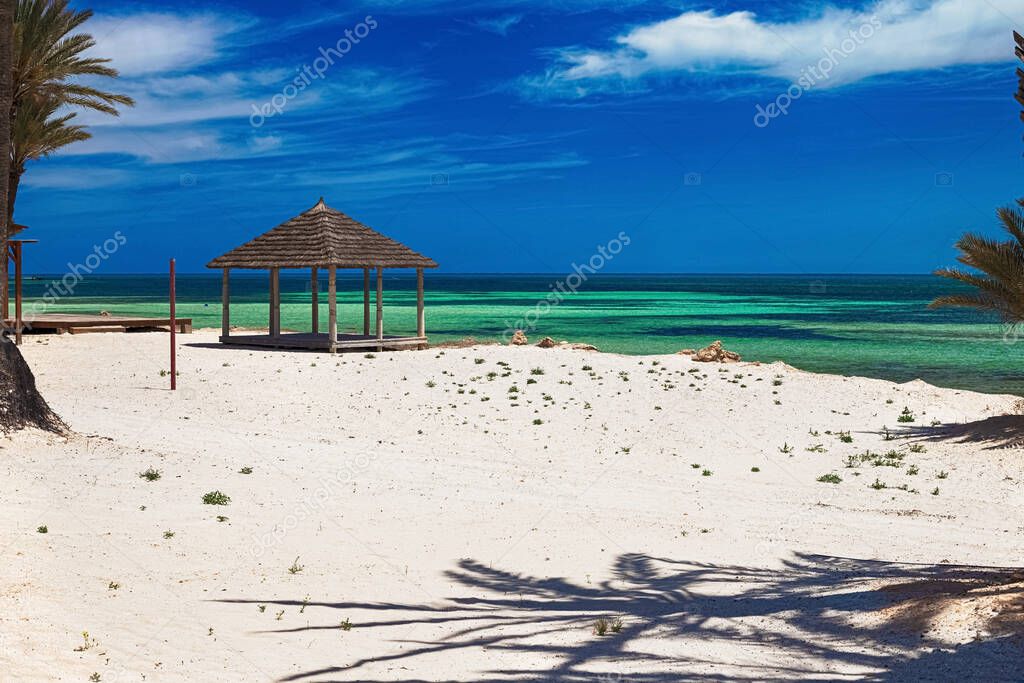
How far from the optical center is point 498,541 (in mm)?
10500

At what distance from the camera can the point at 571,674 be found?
6660 mm

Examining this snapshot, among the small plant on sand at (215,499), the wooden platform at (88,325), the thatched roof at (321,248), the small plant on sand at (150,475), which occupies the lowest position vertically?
the small plant on sand at (215,499)

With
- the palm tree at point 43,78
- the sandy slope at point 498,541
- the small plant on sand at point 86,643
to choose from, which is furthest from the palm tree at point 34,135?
the small plant on sand at point 86,643

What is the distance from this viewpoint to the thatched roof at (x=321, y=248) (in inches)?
1086

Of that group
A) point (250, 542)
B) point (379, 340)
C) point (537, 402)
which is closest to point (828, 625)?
point (250, 542)

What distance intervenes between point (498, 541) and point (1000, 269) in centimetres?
1164

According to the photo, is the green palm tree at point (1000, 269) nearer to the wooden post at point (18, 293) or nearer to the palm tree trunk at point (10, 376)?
the palm tree trunk at point (10, 376)

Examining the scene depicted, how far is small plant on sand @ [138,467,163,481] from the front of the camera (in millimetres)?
12038

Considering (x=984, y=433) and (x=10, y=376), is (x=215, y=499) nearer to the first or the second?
(x=10, y=376)

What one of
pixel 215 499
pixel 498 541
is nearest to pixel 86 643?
pixel 215 499

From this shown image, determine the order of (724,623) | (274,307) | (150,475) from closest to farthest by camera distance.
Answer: (724,623) → (150,475) → (274,307)

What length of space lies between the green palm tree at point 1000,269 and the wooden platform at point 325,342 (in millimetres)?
16081

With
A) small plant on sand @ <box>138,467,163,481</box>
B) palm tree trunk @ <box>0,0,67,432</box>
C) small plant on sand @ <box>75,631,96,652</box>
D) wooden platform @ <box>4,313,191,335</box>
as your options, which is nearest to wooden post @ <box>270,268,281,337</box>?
wooden platform @ <box>4,313,191,335</box>

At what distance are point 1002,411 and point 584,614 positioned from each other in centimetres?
1687
